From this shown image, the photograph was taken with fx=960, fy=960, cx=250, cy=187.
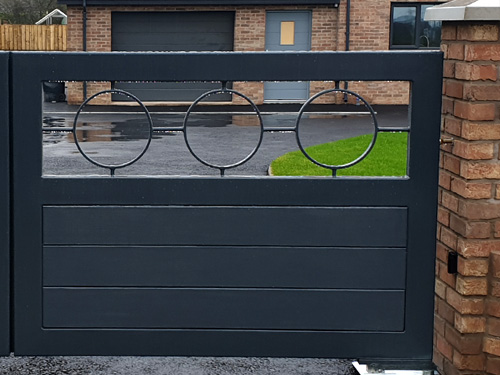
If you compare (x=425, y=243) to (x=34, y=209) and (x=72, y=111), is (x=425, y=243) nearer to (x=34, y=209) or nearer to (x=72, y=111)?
(x=34, y=209)

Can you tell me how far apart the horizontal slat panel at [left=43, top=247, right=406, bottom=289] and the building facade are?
21062 mm

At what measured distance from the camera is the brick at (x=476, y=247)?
13.8 feet

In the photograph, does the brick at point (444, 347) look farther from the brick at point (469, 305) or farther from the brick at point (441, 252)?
the brick at point (441, 252)

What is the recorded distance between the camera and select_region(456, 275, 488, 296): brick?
13.9 feet

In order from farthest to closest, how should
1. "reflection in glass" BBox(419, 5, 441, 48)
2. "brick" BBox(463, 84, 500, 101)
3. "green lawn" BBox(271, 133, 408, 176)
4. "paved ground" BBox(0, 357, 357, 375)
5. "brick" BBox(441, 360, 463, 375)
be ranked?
"reflection in glass" BBox(419, 5, 441, 48), "green lawn" BBox(271, 133, 408, 176), "paved ground" BBox(0, 357, 357, 375), "brick" BBox(441, 360, 463, 375), "brick" BBox(463, 84, 500, 101)

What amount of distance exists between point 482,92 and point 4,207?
2210mm

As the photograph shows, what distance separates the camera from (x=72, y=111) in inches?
931

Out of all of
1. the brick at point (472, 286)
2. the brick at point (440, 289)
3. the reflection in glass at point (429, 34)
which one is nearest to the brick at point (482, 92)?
the brick at point (472, 286)

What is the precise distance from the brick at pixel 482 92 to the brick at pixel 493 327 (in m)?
0.98

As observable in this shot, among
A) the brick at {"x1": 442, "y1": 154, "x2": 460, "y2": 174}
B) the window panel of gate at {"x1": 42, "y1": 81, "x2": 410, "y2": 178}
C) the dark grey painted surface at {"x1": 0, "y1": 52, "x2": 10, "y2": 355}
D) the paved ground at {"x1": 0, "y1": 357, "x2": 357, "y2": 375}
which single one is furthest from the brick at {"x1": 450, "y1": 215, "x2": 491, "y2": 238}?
the dark grey painted surface at {"x1": 0, "y1": 52, "x2": 10, "y2": 355}

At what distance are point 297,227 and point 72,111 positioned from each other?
65.0ft

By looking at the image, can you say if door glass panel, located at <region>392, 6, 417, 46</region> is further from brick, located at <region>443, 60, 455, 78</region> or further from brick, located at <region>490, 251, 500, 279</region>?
brick, located at <region>490, 251, 500, 279</region>

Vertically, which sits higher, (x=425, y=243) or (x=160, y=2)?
(x=160, y=2)

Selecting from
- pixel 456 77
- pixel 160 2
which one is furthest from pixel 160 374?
pixel 160 2
